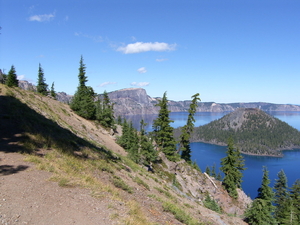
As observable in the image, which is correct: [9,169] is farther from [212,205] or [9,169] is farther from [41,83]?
[41,83]

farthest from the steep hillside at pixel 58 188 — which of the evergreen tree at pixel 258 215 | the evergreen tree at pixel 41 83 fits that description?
the evergreen tree at pixel 41 83

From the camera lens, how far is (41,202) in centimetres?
695

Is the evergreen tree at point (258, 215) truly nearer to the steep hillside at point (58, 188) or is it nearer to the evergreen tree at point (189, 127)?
the steep hillside at point (58, 188)

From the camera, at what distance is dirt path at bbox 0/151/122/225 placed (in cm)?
615

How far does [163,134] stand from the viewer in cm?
3891

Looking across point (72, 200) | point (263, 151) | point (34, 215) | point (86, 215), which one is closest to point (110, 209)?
point (86, 215)

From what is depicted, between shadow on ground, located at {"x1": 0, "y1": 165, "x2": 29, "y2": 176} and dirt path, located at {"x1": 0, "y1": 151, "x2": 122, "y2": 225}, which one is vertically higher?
shadow on ground, located at {"x1": 0, "y1": 165, "x2": 29, "y2": 176}

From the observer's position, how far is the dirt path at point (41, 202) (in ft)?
20.2

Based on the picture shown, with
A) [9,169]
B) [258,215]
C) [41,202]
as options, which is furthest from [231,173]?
[9,169]

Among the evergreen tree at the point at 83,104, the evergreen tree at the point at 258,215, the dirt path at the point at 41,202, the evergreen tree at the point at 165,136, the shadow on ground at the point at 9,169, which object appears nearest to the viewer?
the dirt path at the point at 41,202

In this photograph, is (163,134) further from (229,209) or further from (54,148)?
(54,148)

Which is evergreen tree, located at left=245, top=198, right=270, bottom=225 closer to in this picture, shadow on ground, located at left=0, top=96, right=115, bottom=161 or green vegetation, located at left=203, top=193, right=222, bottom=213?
green vegetation, located at left=203, top=193, right=222, bottom=213

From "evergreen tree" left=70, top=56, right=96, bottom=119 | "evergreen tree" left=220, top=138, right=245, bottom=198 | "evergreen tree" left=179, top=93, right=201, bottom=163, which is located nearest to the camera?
"evergreen tree" left=220, top=138, right=245, bottom=198

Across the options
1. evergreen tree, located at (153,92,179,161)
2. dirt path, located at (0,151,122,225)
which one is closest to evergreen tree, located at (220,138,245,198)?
evergreen tree, located at (153,92,179,161)
